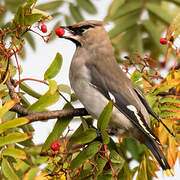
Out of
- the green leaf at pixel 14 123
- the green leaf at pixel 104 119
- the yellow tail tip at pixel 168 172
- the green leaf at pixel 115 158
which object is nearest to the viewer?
the green leaf at pixel 14 123

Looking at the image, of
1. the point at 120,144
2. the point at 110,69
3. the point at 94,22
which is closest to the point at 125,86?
the point at 110,69

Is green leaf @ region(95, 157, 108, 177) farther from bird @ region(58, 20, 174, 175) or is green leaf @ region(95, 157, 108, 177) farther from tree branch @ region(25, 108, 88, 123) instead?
bird @ region(58, 20, 174, 175)

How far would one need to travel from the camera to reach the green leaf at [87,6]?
3.76 metres

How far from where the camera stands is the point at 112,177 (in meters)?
2.31

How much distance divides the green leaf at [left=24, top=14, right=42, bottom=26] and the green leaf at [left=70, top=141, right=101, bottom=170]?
0.73 meters

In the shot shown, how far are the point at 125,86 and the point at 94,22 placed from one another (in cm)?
72

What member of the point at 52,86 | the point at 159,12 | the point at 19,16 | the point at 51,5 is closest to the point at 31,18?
the point at 19,16

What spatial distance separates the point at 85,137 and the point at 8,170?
44cm

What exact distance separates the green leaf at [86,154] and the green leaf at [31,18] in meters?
0.73

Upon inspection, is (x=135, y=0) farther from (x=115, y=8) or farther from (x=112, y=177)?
(x=112, y=177)

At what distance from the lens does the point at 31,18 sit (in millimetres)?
2270

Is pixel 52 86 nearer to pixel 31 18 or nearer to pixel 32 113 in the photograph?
pixel 32 113

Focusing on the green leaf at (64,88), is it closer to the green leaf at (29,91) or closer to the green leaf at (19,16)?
the green leaf at (29,91)

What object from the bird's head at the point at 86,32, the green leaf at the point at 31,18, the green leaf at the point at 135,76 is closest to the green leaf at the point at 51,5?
the bird's head at the point at 86,32
